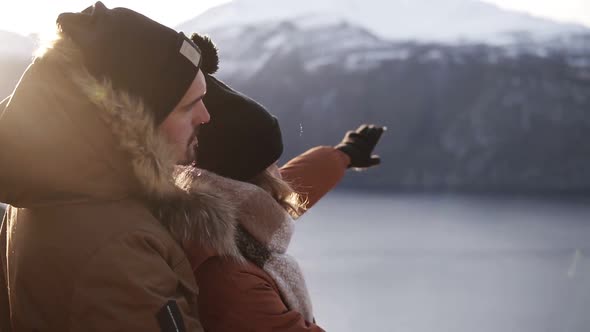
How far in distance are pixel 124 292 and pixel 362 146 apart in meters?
0.79

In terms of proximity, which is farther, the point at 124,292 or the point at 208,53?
A: the point at 208,53

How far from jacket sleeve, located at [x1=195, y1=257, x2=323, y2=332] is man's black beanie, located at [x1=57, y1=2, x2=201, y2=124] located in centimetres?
18

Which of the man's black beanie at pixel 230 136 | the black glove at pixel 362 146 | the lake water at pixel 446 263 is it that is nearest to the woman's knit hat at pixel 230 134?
the man's black beanie at pixel 230 136

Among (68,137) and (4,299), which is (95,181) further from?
(4,299)

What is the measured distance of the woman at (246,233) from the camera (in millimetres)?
707

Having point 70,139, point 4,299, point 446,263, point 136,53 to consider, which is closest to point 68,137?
point 70,139

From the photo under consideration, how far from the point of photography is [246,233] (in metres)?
0.76

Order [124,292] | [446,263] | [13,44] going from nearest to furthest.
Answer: [124,292] → [13,44] → [446,263]

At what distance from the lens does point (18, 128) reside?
57 cm

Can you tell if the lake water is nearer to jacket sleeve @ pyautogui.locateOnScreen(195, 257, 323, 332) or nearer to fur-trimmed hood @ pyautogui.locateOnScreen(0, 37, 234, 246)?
jacket sleeve @ pyautogui.locateOnScreen(195, 257, 323, 332)

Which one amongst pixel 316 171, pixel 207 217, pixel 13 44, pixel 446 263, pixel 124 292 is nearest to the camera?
pixel 124 292

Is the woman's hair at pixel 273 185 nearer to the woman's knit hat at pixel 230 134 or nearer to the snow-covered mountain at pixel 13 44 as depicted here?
the woman's knit hat at pixel 230 134

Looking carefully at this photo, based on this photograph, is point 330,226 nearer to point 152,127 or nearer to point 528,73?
point 528,73

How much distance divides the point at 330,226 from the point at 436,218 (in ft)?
2.54
